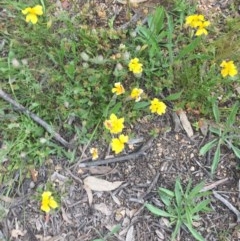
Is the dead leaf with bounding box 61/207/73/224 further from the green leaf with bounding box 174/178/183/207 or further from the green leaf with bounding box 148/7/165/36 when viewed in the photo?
the green leaf with bounding box 148/7/165/36

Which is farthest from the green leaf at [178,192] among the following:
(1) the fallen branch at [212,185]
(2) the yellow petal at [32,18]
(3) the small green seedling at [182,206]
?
(2) the yellow petal at [32,18]

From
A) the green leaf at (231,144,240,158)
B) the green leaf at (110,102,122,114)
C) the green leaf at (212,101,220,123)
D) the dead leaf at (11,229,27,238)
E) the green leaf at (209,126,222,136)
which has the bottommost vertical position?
the dead leaf at (11,229,27,238)

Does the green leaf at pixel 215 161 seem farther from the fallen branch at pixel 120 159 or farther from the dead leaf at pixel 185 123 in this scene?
the fallen branch at pixel 120 159

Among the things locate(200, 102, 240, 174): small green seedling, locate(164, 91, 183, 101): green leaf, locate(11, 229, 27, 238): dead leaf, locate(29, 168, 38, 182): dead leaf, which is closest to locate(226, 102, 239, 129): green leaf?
locate(200, 102, 240, 174): small green seedling

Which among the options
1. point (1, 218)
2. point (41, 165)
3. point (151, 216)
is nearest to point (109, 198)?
point (151, 216)

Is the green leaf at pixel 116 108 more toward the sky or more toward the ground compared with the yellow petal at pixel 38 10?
more toward the ground

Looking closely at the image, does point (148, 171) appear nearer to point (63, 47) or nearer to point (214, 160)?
point (214, 160)
